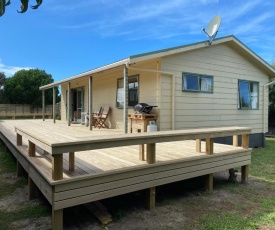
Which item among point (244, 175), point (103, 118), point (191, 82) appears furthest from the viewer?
point (103, 118)

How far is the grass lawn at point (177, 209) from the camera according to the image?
302 cm

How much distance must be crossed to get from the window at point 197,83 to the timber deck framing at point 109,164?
2860 millimetres

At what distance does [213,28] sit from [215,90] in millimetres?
1971

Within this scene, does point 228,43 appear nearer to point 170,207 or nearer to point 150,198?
point 170,207

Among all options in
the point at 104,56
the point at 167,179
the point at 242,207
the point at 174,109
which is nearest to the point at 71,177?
the point at 167,179

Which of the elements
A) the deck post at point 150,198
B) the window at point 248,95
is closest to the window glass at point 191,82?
the window at point 248,95

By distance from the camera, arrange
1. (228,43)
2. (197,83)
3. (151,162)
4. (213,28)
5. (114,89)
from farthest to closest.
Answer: (114,89) → (228,43) → (197,83) → (213,28) → (151,162)

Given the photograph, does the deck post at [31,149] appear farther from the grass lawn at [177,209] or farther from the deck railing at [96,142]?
the grass lawn at [177,209]

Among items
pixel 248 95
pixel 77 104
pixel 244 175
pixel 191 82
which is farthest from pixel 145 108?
pixel 77 104

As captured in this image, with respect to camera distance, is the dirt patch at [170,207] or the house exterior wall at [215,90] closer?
the dirt patch at [170,207]

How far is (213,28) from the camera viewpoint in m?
7.26

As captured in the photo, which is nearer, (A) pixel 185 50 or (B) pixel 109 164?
(B) pixel 109 164

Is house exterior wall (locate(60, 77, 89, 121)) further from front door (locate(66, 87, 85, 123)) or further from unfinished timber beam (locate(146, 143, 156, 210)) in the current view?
unfinished timber beam (locate(146, 143, 156, 210))

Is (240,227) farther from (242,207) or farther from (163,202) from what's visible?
(163,202)
